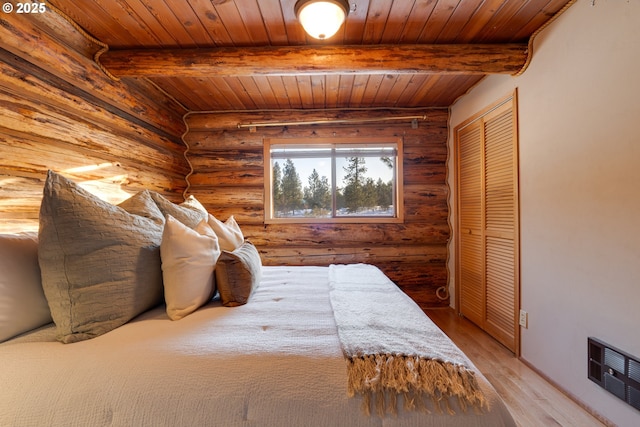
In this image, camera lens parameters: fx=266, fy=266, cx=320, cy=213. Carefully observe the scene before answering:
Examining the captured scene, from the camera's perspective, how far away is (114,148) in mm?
2061

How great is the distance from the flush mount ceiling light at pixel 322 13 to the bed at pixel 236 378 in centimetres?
160

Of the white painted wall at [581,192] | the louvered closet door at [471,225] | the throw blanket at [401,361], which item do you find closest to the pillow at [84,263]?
the throw blanket at [401,361]

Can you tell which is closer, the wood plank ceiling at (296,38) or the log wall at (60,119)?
the log wall at (60,119)

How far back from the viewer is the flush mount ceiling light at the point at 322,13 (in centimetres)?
146

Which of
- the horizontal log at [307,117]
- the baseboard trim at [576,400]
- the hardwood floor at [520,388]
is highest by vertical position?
the horizontal log at [307,117]

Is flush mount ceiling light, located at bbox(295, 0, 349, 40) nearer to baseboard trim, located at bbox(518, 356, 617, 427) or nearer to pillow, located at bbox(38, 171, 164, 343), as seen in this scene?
pillow, located at bbox(38, 171, 164, 343)

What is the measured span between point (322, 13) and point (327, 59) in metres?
0.47

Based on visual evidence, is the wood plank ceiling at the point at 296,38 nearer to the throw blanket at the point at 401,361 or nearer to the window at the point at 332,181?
the window at the point at 332,181

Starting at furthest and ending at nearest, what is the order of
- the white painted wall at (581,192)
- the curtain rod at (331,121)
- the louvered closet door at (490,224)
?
the curtain rod at (331,121) → the louvered closet door at (490,224) → the white painted wall at (581,192)

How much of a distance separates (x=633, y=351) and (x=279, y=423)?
5.61 feet

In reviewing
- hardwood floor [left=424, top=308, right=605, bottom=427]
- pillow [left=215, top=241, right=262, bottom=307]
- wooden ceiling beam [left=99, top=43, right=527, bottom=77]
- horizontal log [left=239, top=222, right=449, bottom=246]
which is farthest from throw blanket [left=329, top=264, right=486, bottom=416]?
horizontal log [left=239, top=222, right=449, bottom=246]

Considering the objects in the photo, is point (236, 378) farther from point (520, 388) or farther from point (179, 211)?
point (520, 388)

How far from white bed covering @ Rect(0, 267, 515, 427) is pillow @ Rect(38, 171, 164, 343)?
3.6 inches

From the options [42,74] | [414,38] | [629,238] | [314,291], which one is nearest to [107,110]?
[42,74]
